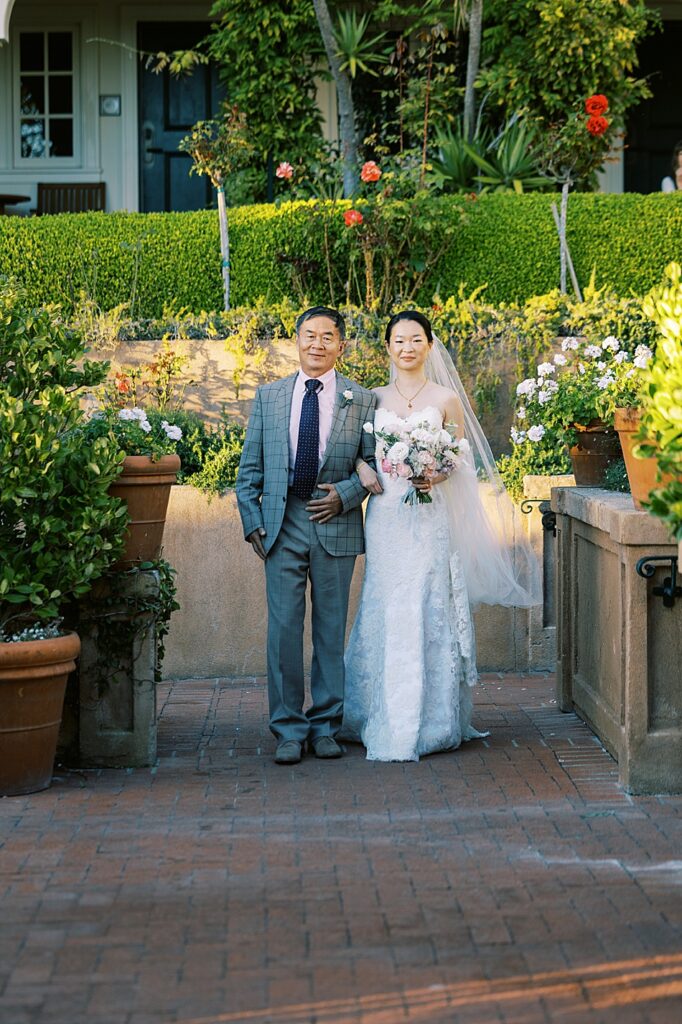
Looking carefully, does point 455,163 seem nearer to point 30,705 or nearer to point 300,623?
point 300,623

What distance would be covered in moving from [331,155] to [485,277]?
3625 mm

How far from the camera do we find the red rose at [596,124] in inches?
488

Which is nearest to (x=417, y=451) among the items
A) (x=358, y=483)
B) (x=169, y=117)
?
(x=358, y=483)

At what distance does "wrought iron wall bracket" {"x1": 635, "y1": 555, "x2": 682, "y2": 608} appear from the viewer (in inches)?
235

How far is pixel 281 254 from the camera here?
11.9 metres

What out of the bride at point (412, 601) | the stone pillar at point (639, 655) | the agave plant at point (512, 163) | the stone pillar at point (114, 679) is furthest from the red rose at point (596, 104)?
the stone pillar at point (114, 679)

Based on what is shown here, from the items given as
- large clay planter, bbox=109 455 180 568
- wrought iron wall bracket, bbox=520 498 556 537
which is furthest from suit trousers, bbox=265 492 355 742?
wrought iron wall bracket, bbox=520 498 556 537

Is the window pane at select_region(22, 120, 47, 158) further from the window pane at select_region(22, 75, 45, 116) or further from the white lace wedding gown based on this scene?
the white lace wedding gown

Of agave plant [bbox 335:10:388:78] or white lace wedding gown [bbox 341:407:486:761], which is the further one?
agave plant [bbox 335:10:388:78]

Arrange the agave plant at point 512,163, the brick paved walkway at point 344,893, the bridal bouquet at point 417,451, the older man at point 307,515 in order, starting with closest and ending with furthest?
the brick paved walkway at point 344,893, the bridal bouquet at point 417,451, the older man at point 307,515, the agave plant at point 512,163

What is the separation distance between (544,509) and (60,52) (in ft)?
33.3

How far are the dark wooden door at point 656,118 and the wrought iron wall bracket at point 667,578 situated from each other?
36.1ft

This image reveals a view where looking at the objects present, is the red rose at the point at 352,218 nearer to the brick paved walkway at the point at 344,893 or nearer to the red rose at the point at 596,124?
the red rose at the point at 596,124

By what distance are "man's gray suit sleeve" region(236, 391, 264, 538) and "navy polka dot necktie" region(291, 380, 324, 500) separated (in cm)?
19
